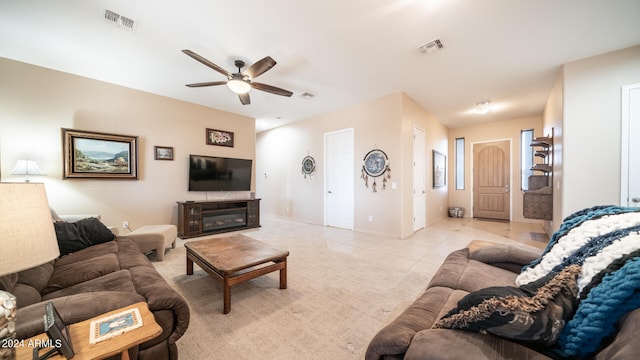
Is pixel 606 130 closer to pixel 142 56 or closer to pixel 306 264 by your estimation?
pixel 306 264

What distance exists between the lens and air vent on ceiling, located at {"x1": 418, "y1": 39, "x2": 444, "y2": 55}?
2.74m

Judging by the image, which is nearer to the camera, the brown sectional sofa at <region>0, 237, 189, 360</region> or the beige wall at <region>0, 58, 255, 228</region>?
the brown sectional sofa at <region>0, 237, 189, 360</region>

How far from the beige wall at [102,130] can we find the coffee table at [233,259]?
2611mm

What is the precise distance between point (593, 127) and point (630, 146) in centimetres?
40

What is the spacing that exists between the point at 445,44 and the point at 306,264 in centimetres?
331

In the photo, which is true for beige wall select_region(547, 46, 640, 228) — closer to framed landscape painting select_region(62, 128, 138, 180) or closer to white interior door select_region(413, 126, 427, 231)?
white interior door select_region(413, 126, 427, 231)

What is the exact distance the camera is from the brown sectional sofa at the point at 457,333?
0.60 metres

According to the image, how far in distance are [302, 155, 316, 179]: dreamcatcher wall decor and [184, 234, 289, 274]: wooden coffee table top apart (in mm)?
3366

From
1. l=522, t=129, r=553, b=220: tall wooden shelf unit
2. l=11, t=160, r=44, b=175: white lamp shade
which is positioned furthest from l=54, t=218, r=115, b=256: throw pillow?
l=522, t=129, r=553, b=220: tall wooden shelf unit

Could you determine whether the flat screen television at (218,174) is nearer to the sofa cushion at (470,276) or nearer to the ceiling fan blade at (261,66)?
the ceiling fan blade at (261,66)

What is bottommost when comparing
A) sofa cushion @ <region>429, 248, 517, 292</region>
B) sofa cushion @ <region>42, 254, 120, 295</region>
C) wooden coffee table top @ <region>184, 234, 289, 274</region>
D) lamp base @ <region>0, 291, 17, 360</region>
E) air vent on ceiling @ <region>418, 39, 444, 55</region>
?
wooden coffee table top @ <region>184, 234, 289, 274</region>

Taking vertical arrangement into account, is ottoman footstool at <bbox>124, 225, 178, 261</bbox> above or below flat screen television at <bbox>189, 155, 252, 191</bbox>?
below

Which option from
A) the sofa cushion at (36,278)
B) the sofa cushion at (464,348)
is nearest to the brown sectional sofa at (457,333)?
the sofa cushion at (464,348)

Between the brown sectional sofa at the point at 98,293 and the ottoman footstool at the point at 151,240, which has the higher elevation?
the brown sectional sofa at the point at 98,293
